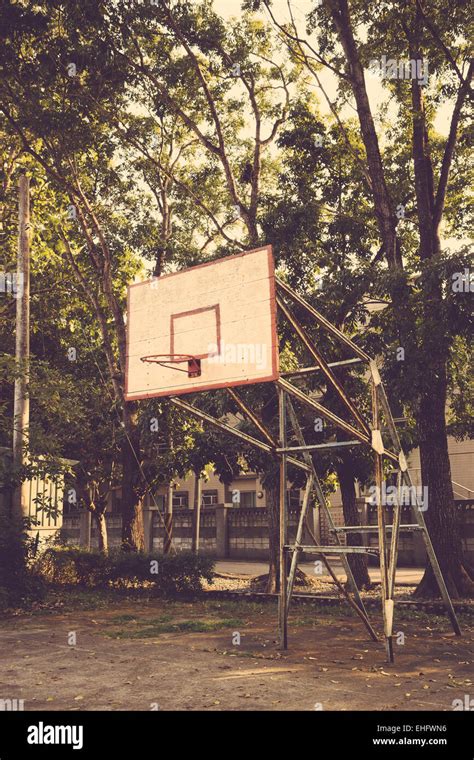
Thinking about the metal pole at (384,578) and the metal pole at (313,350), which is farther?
the metal pole at (313,350)

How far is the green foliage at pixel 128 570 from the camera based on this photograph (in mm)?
16422

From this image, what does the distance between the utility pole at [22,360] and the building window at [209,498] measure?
23613 millimetres

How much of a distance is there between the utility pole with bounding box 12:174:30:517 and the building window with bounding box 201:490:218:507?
23.6 m

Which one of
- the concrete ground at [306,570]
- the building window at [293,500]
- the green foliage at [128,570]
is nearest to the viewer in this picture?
the green foliage at [128,570]

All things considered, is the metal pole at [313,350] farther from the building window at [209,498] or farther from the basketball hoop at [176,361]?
the building window at [209,498]

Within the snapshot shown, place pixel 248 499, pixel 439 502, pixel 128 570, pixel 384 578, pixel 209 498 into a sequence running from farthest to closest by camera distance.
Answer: pixel 209 498 → pixel 248 499 → pixel 128 570 → pixel 439 502 → pixel 384 578

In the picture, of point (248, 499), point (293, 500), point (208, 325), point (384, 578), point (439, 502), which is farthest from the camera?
point (248, 499)

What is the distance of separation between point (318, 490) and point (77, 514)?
3021cm

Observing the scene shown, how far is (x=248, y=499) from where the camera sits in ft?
127

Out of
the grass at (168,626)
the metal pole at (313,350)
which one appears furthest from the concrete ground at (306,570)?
the metal pole at (313,350)

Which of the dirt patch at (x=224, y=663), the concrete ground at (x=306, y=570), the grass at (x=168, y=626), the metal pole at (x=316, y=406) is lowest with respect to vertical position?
the concrete ground at (x=306, y=570)

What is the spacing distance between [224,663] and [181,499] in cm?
3297

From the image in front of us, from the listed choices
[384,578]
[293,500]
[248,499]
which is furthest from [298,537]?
[248,499]

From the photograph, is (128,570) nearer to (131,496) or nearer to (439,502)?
(131,496)
